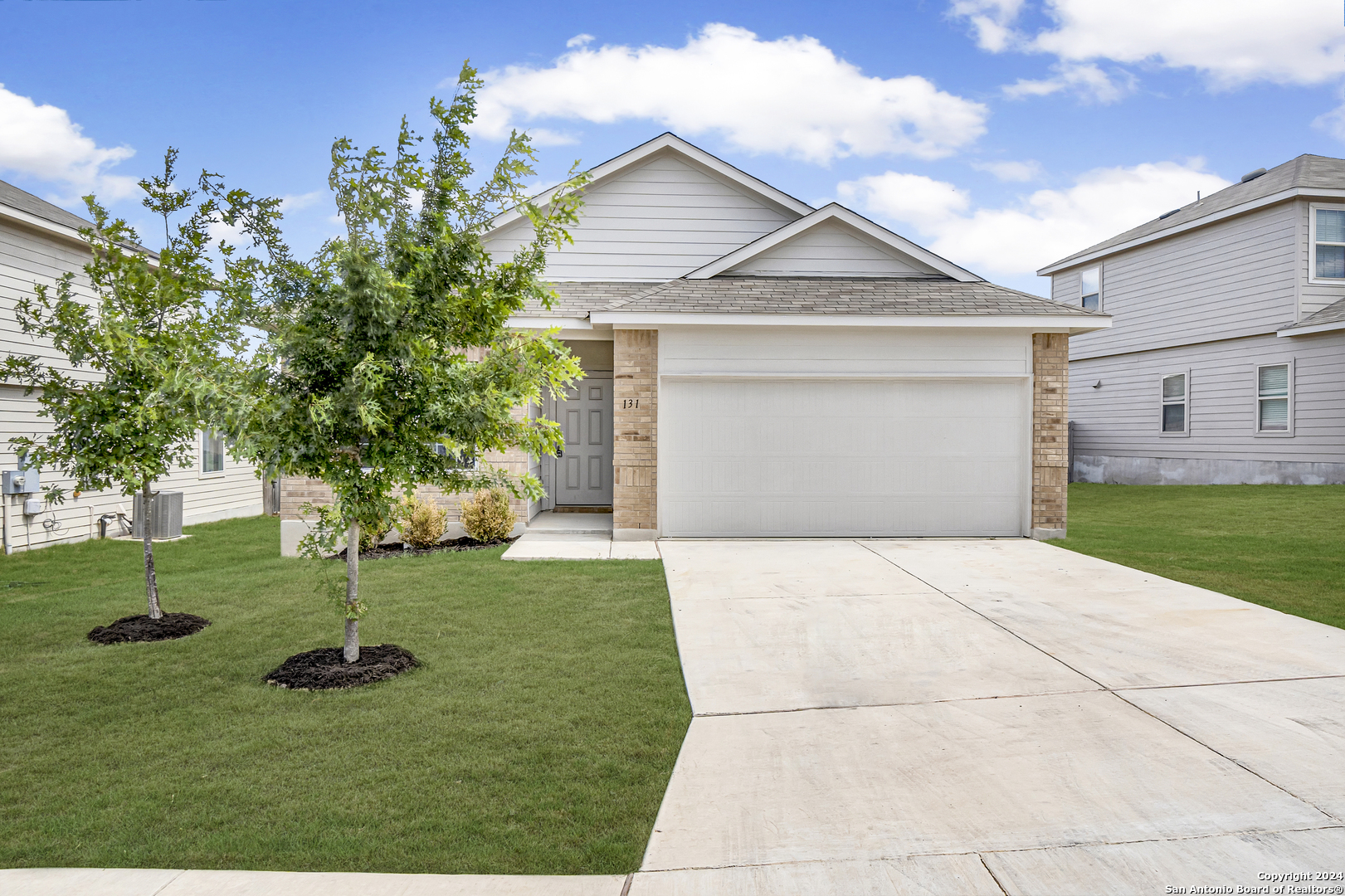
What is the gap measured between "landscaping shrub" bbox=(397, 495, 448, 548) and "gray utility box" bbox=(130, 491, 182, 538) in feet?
19.8

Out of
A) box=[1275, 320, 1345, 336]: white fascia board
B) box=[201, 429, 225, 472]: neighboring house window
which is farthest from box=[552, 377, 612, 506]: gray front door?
box=[1275, 320, 1345, 336]: white fascia board

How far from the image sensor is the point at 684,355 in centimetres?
1085

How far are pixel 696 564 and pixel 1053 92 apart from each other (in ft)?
45.4

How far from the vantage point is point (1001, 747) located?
4.09 metres

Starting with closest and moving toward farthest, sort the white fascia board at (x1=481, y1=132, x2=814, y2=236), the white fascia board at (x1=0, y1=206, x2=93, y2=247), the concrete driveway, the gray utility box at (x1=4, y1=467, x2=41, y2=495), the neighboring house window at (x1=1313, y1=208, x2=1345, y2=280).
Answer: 1. the concrete driveway
2. the white fascia board at (x1=0, y1=206, x2=93, y2=247)
3. the gray utility box at (x1=4, y1=467, x2=41, y2=495)
4. the white fascia board at (x1=481, y1=132, x2=814, y2=236)
5. the neighboring house window at (x1=1313, y1=208, x2=1345, y2=280)

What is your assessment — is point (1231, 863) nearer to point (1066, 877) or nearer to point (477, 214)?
point (1066, 877)

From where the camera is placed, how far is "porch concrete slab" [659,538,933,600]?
7.77 m

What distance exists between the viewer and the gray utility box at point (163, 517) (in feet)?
45.3

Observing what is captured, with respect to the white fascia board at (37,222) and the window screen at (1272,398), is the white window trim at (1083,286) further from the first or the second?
the white fascia board at (37,222)

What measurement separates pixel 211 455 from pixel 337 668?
13252mm

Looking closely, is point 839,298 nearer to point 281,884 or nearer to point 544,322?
point 544,322

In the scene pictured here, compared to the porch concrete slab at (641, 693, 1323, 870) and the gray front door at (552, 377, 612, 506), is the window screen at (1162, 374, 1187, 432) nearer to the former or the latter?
the gray front door at (552, 377, 612, 506)

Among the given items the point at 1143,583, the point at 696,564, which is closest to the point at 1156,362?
the point at 1143,583

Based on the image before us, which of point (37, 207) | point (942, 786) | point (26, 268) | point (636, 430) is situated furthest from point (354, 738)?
point (37, 207)
